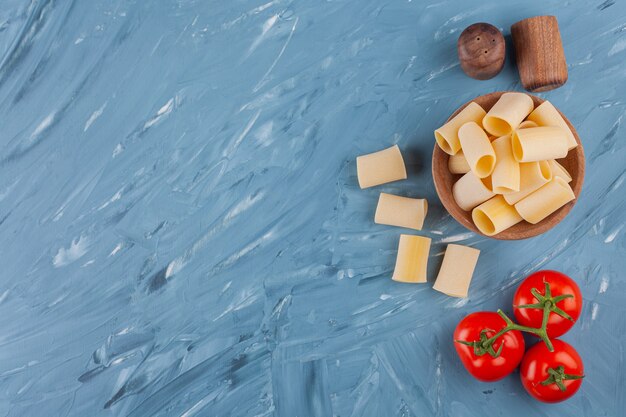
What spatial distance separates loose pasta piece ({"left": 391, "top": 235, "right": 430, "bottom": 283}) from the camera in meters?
1.34

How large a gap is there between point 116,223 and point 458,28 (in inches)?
32.4

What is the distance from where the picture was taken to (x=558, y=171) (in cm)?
124

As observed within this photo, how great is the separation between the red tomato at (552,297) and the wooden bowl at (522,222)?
0.10 metres

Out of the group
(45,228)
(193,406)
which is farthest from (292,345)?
(45,228)

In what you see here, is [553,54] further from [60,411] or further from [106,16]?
[60,411]

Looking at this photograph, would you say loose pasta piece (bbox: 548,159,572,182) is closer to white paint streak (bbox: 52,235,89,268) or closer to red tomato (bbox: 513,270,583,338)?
red tomato (bbox: 513,270,583,338)

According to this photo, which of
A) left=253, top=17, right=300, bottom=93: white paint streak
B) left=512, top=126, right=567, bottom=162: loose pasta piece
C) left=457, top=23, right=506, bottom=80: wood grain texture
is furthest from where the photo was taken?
left=253, top=17, right=300, bottom=93: white paint streak

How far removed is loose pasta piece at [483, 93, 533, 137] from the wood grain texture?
8 centimetres

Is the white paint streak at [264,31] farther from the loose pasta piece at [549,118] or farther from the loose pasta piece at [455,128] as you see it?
the loose pasta piece at [549,118]

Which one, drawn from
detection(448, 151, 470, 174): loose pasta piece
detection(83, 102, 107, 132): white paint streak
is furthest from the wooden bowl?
detection(83, 102, 107, 132): white paint streak

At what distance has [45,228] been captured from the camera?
1431mm

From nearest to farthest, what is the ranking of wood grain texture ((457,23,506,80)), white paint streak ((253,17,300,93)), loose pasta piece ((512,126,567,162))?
1. loose pasta piece ((512,126,567,162))
2. wood grain texture ((457,23,506,80))
3. white paint streak ((253,17,300,93))

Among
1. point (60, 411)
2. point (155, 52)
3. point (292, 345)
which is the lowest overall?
point (292, 345)

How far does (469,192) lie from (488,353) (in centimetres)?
30
